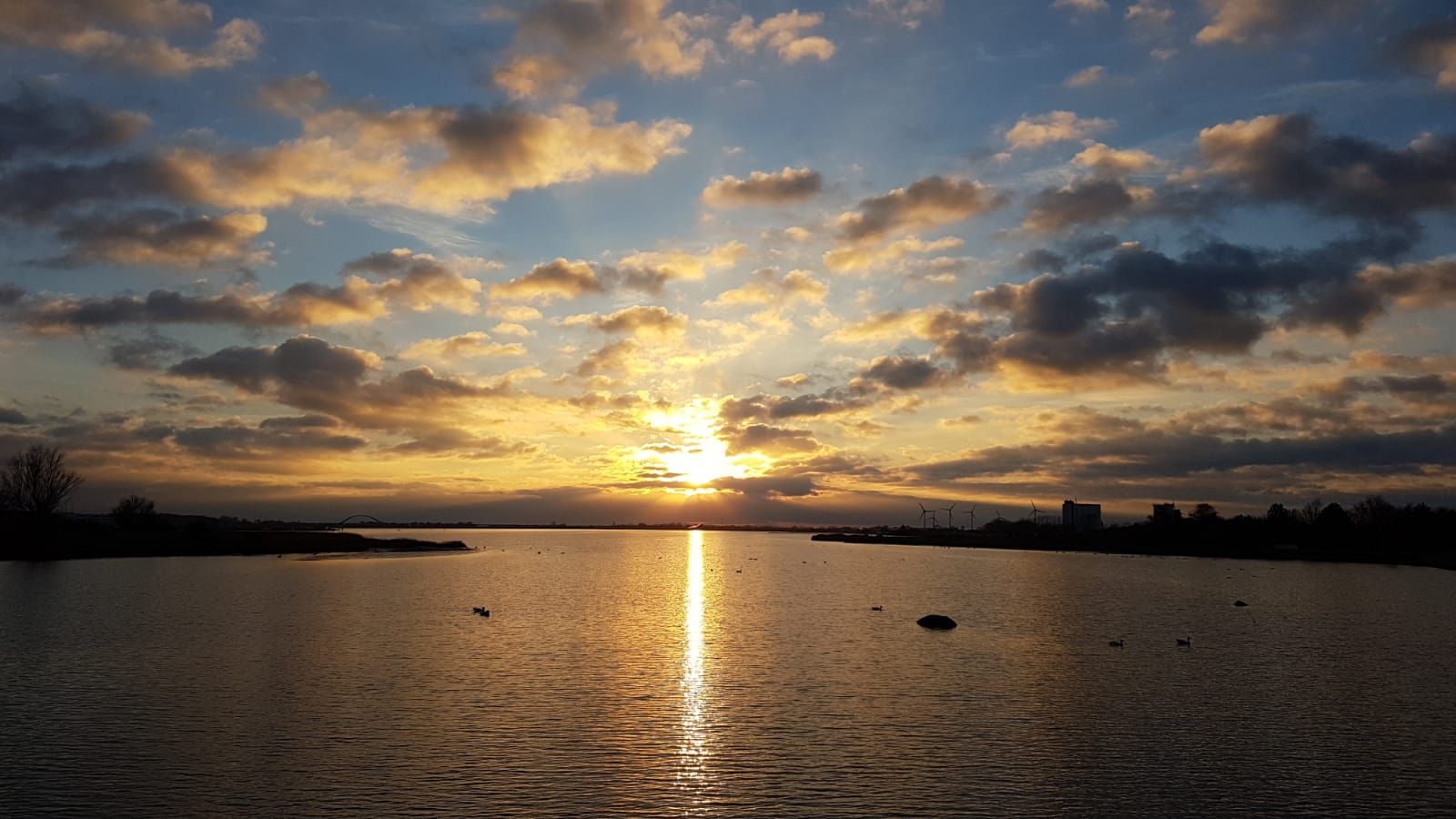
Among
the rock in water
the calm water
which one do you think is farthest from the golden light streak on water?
the rock in water

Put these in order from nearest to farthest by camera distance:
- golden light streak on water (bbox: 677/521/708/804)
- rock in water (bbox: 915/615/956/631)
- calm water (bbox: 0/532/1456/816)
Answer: calm water (bbox: 0/532/1456/816) → golden light streak on water (bbox: 677/521/708/804) → rock in water (bbox: 915/615/956/631)

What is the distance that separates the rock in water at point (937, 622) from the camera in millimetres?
77750

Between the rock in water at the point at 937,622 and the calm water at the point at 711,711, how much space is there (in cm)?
209

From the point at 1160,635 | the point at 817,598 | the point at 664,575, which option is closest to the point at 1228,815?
the point at 1160,635

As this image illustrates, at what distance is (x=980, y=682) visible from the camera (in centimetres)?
5256

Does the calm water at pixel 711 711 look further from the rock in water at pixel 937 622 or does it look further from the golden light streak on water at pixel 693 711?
the rock in water at pixel 937 622

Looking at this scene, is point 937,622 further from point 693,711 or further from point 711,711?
point 693,711

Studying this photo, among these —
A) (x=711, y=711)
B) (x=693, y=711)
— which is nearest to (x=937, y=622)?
(x=711, y=711)

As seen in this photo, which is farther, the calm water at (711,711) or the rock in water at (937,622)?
the rock in water at (937,622)

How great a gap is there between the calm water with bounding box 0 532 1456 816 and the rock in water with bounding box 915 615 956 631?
2.09 metres

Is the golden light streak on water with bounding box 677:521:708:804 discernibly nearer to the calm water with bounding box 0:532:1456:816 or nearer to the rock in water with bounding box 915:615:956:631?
the calm water with bounding box 0:532:1456:816

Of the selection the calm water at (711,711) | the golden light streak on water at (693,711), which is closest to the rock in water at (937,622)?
the calm water at (711,711)

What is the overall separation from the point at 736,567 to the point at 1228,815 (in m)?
168

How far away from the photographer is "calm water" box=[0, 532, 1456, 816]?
104 feet
